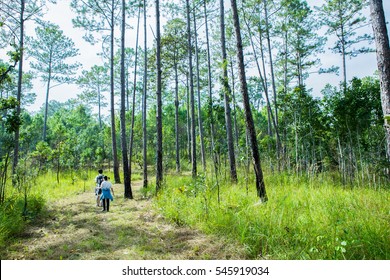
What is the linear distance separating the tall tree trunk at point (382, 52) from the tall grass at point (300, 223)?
174 centimetres

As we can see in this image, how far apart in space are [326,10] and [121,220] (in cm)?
1938

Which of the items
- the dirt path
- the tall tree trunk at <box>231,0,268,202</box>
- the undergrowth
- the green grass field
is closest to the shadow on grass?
the dirt path

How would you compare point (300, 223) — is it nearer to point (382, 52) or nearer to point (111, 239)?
point (111, 239)

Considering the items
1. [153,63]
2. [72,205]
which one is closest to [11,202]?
[72,205]

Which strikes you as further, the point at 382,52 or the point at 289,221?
the point at 382,52

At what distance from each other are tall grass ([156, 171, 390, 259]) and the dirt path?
32 centimetres

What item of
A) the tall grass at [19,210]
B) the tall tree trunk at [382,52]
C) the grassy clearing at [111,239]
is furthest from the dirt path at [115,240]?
the tall tree trunk at [382,52]

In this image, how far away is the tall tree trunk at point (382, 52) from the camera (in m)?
4.63

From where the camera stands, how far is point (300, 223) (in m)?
3.89

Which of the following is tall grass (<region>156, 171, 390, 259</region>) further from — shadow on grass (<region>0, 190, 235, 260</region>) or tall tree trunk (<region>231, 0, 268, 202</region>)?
shadow on grass (<region>0, 190, 235, 260</region>)

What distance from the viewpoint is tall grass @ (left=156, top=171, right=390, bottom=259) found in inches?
125

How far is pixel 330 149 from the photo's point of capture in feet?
46.6

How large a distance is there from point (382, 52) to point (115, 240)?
6427 millimetres

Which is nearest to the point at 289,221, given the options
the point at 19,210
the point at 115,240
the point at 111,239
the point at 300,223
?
the point at 300,223
